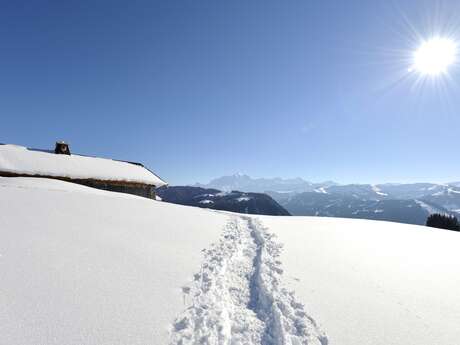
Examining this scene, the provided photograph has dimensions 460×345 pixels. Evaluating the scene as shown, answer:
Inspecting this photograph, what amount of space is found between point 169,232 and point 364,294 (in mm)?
6990

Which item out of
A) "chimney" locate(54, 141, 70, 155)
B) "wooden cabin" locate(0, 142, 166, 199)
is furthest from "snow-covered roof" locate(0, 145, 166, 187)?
"chimney" locate(54, 141, 70, 155)

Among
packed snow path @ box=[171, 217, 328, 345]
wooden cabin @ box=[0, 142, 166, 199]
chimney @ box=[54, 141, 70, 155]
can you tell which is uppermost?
chimney @ box=[54, 141, 70, 155]

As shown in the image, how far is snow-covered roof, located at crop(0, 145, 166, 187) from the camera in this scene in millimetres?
20953

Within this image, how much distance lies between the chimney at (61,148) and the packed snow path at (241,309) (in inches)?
1060

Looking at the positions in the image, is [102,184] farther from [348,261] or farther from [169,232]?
[348,261]

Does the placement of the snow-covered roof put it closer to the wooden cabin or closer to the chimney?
the wooden cabin

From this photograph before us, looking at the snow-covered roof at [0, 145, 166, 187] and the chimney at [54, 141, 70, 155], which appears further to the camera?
the chimney at [54, 141, 70, 155]

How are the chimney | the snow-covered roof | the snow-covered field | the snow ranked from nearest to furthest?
the snow-covered field
the snow
the snow-covered roof
the chimney

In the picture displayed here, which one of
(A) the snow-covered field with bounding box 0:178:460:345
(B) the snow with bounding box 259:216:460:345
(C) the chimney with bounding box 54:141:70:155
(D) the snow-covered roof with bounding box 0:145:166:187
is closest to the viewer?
(A) the snow-covered field with bounding box 0:178:460:345

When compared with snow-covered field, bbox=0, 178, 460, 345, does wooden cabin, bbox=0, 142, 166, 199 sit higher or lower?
higher

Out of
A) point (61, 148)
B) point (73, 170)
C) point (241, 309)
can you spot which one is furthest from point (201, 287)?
point (61, 148)

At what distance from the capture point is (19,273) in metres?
4.99

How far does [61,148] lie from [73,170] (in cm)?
645

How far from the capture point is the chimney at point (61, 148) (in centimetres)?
2765
